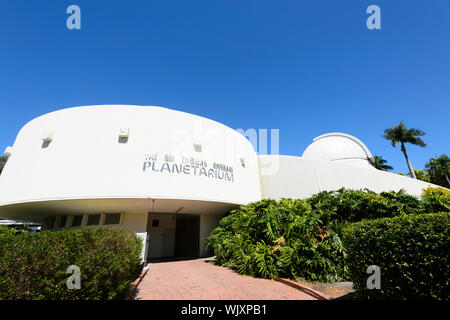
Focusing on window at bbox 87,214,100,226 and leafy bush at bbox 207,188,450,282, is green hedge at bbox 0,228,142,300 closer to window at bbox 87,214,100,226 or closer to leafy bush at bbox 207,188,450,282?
leafy bush at bbox 207,188,450,282

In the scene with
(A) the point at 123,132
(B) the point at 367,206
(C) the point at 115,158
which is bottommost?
(B) the point at 367,206

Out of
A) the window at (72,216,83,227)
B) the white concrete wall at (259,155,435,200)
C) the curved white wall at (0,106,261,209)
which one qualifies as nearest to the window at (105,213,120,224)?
the window at (72,216,83,227)

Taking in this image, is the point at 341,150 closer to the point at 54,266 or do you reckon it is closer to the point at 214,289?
the point at 214,289

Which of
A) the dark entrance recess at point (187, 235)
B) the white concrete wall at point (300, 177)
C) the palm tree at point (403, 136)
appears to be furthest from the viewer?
the palm tree at point (403, 136)

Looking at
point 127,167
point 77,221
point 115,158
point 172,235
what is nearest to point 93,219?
point 77,221

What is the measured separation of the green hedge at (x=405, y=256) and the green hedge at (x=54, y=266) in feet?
15.5

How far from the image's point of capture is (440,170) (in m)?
32.1

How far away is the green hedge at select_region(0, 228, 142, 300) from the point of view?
99.3 inches

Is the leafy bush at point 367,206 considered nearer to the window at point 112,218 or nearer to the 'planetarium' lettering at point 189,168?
the 'planetarium' lettering at point 189,168

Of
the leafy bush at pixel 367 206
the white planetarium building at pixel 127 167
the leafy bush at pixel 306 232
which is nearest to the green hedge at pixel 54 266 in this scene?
the leafy bush at pixel 306 232

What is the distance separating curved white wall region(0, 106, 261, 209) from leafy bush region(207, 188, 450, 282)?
3207mm

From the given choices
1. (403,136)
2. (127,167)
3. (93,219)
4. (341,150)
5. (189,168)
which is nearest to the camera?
(127,167)

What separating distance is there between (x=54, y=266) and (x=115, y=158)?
745 cm

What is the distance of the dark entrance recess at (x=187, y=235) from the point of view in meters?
14.5
